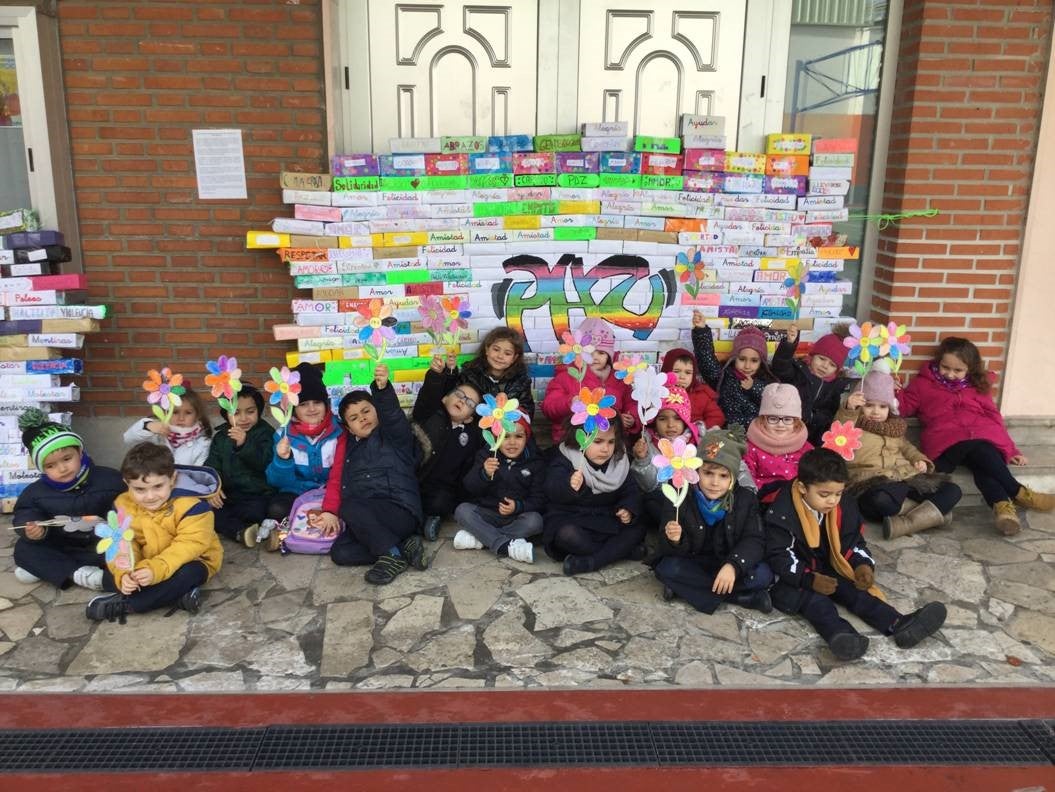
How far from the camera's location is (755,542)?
4453mm

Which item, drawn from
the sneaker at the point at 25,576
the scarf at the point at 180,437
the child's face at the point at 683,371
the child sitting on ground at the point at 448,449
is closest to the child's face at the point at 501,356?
the child sitting on ground at the point at 448,449

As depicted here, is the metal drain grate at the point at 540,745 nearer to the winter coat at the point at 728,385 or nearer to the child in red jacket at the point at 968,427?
Result: the child in red jacket at the point at 968,427

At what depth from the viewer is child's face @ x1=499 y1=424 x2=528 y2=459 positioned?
517cm

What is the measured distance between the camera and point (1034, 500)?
18.2 ft

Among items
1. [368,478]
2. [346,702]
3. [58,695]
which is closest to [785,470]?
[368,478]

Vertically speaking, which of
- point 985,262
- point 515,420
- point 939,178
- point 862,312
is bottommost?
point 515,420

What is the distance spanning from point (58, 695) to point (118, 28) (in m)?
3.95

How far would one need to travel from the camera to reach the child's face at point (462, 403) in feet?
17.8

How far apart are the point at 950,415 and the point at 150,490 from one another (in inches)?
187

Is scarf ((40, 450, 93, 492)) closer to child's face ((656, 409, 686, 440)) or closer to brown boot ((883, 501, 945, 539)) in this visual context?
child's face ((656, 409, 686, 440))

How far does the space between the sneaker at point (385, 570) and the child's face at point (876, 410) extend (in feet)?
9.51

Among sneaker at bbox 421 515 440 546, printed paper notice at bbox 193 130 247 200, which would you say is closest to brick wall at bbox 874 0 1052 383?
sneaker at bbox 421 515 440 546

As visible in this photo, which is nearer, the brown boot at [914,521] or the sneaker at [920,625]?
the sneaker at [920,625]

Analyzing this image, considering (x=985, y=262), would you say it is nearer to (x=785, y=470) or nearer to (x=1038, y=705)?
(x=785, y=470)
